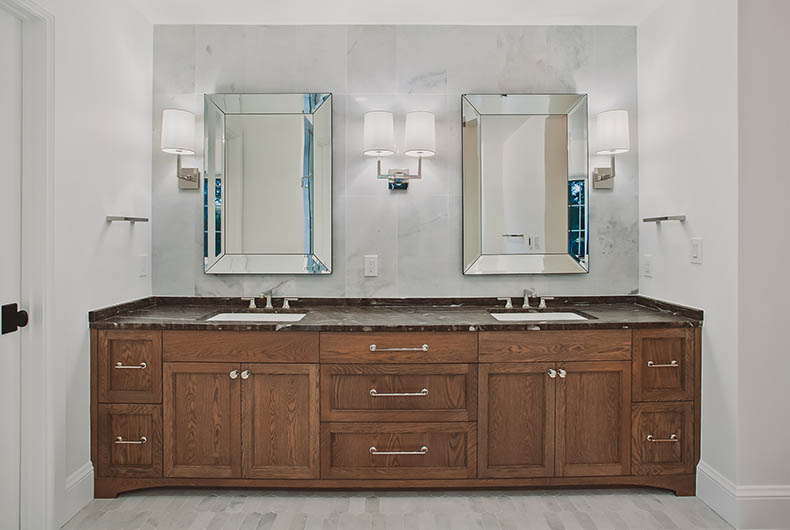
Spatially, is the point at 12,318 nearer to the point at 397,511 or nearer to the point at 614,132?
the point at 397,511

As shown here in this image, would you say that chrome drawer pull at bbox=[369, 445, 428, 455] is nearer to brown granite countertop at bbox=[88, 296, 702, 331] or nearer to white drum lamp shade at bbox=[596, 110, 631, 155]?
brown granite countertop at bbox=[88, 296, 702, 331]

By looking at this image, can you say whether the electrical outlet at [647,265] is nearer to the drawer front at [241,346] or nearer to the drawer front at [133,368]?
the drawer front at [241,346]

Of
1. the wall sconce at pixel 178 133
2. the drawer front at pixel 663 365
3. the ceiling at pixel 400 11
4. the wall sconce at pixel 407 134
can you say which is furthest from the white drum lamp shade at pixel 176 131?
the drawer front at pixel 663 365

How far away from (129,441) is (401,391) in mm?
1302

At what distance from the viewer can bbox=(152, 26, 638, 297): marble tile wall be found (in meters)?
2.93

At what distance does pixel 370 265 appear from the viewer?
294 centimetres

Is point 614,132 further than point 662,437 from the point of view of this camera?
Yes

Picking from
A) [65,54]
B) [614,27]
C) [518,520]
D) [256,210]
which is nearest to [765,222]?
[614,27]

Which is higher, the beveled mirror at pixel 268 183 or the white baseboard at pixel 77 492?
the beveled mirror at pixel 268 183

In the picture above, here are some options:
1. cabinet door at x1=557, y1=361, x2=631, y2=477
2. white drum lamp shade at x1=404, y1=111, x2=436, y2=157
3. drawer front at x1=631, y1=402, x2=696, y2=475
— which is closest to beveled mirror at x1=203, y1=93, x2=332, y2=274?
white drum lamp shade at x1=404, y1=111, x2=436, y2=157

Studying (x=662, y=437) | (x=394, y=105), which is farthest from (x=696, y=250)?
(x=394, y=105)

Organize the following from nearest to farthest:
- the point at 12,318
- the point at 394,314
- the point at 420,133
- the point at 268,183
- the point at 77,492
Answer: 1. the point at 12,318
2. the point at 77,492
3. the point at 394,314
4. the point at 420,133
5. the point at 268,183

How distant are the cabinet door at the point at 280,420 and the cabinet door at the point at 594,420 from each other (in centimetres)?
117

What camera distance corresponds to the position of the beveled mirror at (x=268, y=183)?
2.90 m
